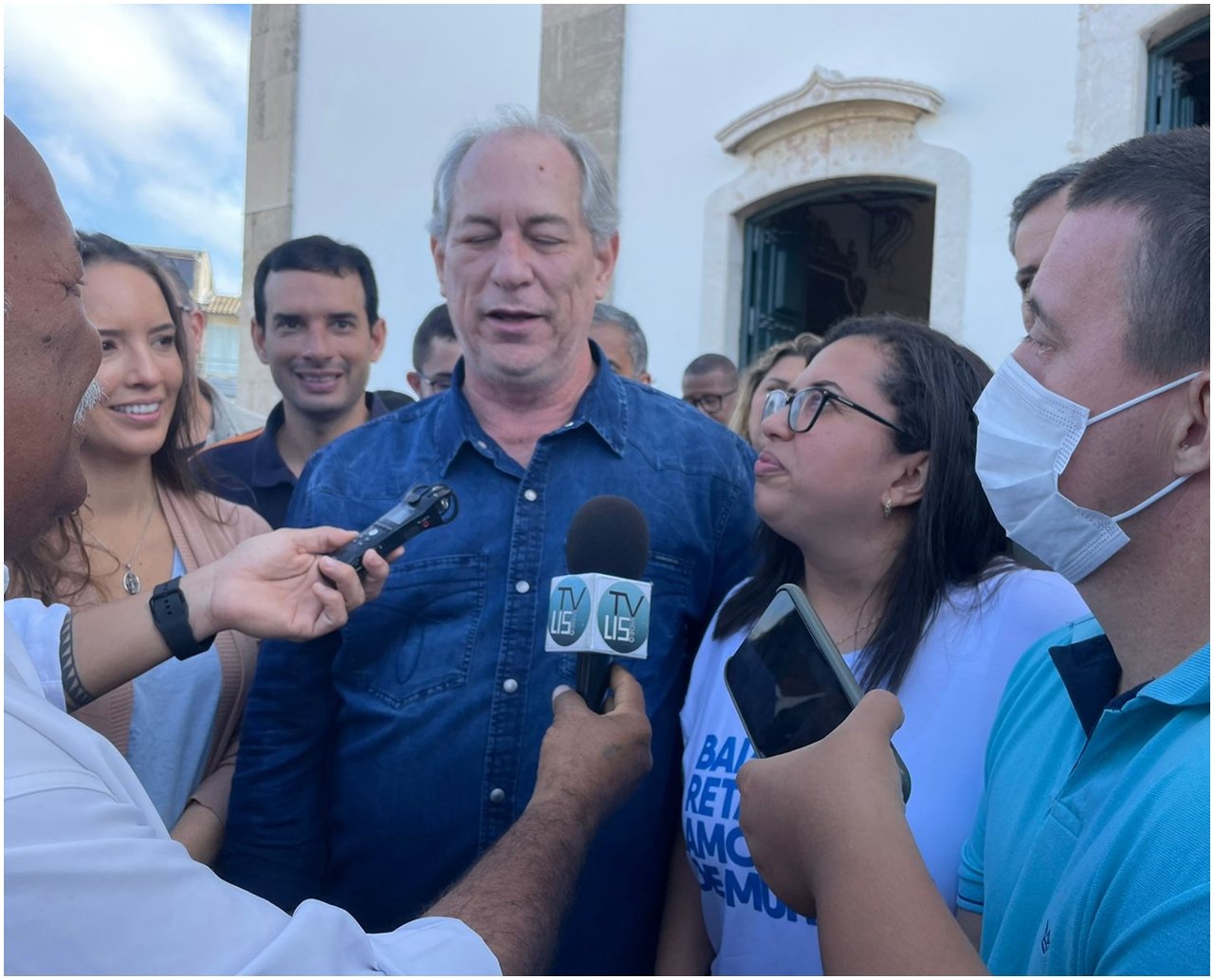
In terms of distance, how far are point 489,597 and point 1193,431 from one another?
1.49 metres

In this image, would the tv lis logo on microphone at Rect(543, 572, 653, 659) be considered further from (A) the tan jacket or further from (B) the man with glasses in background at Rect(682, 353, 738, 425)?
(B) the man with glasses in background at Rect(682, 353, 738, 425)

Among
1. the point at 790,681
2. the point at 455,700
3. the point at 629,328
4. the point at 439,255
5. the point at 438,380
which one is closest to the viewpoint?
the point at 790,681

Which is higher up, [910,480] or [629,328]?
[629,328]

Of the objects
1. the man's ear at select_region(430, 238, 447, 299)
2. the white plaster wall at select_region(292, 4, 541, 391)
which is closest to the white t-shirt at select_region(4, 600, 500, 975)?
the man's ear at select_region(430, 238, 447, 299)

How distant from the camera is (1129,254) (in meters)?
1.61

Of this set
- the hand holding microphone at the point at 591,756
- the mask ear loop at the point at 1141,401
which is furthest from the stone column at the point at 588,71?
the mask ear loop at the point at 1141,401

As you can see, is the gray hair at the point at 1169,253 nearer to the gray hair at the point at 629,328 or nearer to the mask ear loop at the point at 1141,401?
the mask ear loop at the point at 1141,401

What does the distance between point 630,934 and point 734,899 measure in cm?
A: 36

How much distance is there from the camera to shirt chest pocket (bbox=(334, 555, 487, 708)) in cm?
254

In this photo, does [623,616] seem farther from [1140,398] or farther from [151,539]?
[151,539]

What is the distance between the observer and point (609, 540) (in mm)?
2188

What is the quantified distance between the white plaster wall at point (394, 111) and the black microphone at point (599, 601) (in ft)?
25.6

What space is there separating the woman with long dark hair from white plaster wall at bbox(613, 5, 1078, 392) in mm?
5185

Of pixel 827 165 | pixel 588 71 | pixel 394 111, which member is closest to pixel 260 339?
pixel 827 165
